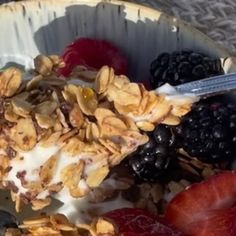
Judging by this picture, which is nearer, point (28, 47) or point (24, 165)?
point (24, 165)

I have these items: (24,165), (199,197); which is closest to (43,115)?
(24,165)

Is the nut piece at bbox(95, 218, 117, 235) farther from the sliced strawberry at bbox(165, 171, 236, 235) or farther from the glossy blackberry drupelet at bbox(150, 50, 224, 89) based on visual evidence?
the glossy blackberry drupelet at bbox(150, 50, 224, 89)

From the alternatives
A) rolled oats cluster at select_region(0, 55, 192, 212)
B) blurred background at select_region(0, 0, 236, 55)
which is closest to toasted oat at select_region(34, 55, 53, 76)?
rolled oats cluster at select_region(0, 55, 192, 212)

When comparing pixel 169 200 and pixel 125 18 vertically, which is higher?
pixel 125 18

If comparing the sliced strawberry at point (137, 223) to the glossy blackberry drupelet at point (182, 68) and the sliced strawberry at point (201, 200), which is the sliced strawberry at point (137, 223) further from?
the glossy blackberry drupelet at point (182, 68)

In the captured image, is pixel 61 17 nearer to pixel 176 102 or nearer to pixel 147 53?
pixel 147 53

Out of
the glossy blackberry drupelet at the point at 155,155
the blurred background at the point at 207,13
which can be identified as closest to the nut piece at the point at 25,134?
the glossy blackberry drupelet at the point at 155,155
